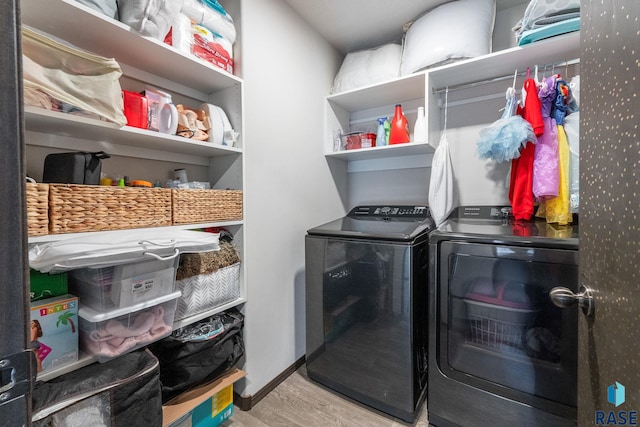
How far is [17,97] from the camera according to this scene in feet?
1.39

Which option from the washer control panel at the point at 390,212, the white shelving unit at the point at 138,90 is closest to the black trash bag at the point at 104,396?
the white shelving unit at the point at 138,90

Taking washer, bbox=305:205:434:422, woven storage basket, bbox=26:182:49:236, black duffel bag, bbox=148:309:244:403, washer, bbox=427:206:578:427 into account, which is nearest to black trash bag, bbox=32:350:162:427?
black duffel bag, bbox=148:309:244:403

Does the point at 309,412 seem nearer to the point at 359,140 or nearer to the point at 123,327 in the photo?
the point at 123,327

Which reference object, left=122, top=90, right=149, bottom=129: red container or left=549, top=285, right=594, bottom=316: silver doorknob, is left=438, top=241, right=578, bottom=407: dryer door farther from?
left=122, top=90, right=149, bottom=129: red container

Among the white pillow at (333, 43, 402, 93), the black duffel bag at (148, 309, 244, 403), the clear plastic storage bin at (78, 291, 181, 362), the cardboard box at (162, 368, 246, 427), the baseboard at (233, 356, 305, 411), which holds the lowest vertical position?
the baseboard at (233, 356, 305, 411)

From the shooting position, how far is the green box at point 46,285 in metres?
0.90

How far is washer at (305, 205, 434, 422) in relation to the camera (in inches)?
56.1

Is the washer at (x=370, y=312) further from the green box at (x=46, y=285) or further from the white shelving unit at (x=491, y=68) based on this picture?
the green box at (x=46, y=285)

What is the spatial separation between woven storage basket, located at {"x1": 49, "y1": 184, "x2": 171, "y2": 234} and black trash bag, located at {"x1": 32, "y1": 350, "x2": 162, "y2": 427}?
51cm

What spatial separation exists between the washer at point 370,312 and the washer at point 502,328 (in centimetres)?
12

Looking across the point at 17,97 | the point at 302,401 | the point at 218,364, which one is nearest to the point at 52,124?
the point at 17,97

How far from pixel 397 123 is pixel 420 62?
0.40m

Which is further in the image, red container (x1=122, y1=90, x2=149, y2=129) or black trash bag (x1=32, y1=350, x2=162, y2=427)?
red container (x1=122, y1=90, x2=149, y2=129)

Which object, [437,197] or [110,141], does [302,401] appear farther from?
[110,141]
